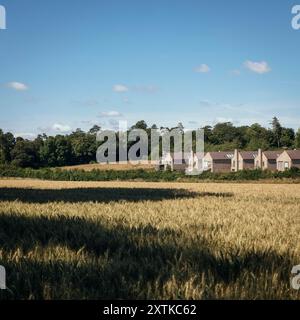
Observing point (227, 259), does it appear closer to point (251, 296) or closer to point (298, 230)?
point (251, 296)

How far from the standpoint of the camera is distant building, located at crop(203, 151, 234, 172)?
106 m

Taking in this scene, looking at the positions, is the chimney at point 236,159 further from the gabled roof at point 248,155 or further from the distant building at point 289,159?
the distant building at point 289,159

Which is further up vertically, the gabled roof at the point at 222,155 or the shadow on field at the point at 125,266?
the gabled roof at the point at 222,155

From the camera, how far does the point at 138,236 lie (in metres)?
8.02

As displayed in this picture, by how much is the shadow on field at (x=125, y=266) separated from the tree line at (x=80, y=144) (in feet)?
335

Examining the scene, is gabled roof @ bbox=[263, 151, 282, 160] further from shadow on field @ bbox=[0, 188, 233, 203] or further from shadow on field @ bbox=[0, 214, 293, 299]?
shadow on field @ bbox=[0, 214, 293, 299]

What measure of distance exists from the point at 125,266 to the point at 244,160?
98903 millimetres

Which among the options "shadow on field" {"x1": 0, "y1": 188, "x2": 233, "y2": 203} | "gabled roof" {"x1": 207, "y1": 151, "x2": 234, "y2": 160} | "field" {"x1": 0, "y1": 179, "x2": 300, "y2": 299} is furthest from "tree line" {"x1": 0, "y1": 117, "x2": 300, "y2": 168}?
"field" {"x1": 0, "y1": 179, "x2": 300, "y2": 299}

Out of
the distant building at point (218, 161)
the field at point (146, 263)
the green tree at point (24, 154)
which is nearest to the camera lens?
the field at point (146, 263)

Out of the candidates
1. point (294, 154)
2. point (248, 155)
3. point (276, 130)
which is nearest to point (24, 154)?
point (248, 155)

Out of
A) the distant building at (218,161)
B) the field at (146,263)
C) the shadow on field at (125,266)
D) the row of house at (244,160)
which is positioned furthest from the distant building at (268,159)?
the shadow on field at (125,266)

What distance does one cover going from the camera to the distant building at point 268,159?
99.2 m

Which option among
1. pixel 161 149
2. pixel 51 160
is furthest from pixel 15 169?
pixel 161 149
